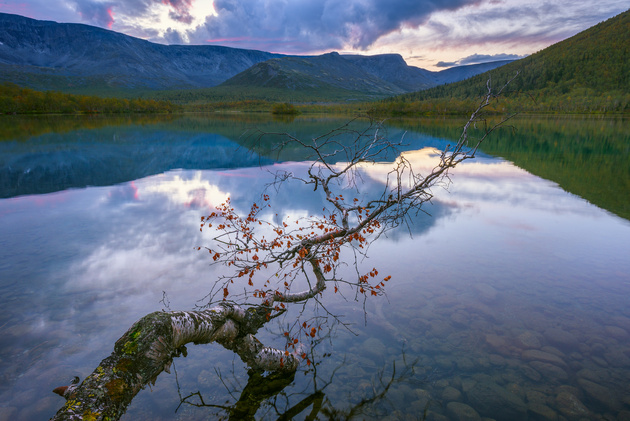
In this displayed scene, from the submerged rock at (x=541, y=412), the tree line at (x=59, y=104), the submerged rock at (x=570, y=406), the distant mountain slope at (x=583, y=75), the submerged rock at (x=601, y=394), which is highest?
the distant mountain slope at (x=583, y=75)

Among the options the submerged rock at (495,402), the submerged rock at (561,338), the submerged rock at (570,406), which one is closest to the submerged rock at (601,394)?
the submerged rock at (570,406)

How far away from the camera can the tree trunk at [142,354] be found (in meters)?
3.88

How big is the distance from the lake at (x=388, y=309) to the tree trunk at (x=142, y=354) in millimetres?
1726

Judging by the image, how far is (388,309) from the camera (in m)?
9.78

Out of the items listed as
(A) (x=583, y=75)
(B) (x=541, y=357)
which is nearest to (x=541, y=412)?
(B) (x=541, y=357)

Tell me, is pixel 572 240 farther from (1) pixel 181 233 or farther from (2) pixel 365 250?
(1) pixel 181 233

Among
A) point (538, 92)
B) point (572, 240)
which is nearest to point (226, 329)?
point (572, 240)

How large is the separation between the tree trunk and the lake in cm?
173

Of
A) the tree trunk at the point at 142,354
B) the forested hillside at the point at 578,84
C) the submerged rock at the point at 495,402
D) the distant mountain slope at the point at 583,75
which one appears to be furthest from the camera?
the distant mountain slope at the point at 583,75

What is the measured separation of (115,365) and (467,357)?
702 cm

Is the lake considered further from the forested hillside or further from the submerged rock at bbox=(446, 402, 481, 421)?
the forested hillside

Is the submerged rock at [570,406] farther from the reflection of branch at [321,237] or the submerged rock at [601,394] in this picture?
the reflection of branch at [321,237]

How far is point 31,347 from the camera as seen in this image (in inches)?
313

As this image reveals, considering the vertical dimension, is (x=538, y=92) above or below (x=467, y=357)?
above
